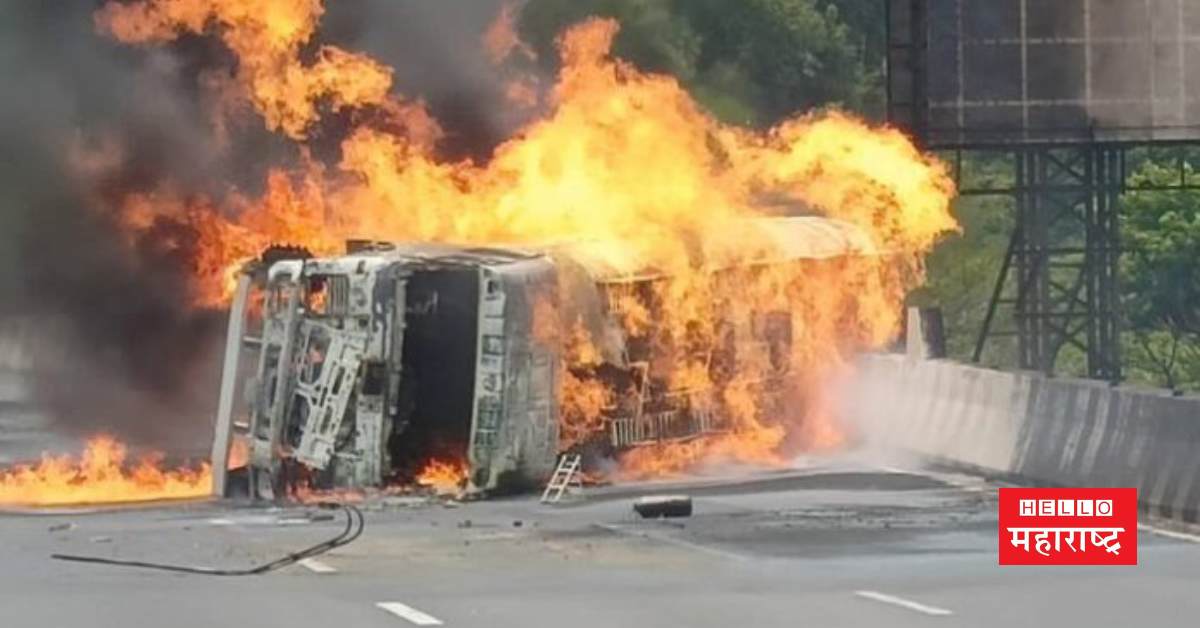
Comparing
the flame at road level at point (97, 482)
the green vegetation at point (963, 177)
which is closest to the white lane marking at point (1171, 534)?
the flame at road level at point (97, 482)

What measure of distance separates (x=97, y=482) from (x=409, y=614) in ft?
51.1

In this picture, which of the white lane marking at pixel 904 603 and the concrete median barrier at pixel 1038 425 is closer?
the white lane marking at pixel 904 603

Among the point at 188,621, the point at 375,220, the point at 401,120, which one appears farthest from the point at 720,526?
the point at 401,120

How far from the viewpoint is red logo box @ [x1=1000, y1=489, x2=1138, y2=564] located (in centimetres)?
1997

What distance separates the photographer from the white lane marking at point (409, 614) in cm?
1628

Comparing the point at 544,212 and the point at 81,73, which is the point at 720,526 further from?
the point at 81,73

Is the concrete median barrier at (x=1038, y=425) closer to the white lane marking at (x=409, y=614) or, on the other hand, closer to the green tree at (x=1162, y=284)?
the white lane marking at (x=409, y=614)

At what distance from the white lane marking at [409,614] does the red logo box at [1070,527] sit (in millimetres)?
4609

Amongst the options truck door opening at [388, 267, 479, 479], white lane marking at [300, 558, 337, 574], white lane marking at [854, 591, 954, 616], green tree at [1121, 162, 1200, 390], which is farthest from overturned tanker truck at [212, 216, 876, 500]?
green tree at [1121, 162, 1200, 390]

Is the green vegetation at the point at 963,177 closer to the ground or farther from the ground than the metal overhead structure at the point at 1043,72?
farther from the ground

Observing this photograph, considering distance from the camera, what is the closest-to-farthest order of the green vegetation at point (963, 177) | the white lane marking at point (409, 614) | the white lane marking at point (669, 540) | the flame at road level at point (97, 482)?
the white lane marking at point (409, 614)
the white lane marking at point (669, 540)
the flame at road level at point (97, 482)
the green vegetation at point (963, 177)

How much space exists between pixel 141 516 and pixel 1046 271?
2278cm

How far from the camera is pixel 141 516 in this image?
25.6 meters

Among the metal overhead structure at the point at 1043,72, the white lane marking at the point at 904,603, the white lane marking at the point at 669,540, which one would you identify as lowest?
the white lane marking at the point at 904,603
